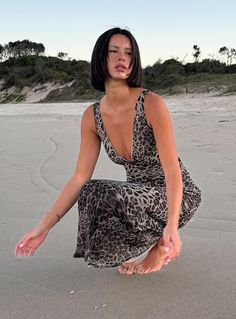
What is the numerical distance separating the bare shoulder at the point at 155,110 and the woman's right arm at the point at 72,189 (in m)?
0.33

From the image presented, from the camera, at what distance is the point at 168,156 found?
2.32 metres

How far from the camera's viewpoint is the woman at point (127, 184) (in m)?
2.29

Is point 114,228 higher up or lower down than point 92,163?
lower down

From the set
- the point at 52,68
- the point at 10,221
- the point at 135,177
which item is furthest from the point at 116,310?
the point at 52,68

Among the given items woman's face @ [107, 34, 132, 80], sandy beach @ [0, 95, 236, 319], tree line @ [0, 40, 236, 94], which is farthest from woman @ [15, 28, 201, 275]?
tree line @ [0, 40, 236, 94]

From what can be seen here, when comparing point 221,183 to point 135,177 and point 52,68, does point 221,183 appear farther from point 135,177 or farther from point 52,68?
point 52,68

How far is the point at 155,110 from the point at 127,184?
338mm

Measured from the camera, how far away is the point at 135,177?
8.45 ft

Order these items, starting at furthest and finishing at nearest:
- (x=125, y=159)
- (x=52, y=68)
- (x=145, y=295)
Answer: (x=52, y=68) → (x=125, y=159) → (x=145, y=295)

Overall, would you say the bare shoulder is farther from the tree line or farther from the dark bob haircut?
the tree line

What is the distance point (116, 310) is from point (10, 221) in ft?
5.15

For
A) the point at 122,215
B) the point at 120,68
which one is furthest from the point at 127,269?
the point at 120,68

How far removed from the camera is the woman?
2.29 meters

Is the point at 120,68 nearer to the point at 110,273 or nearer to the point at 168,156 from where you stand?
the point at 168,156
